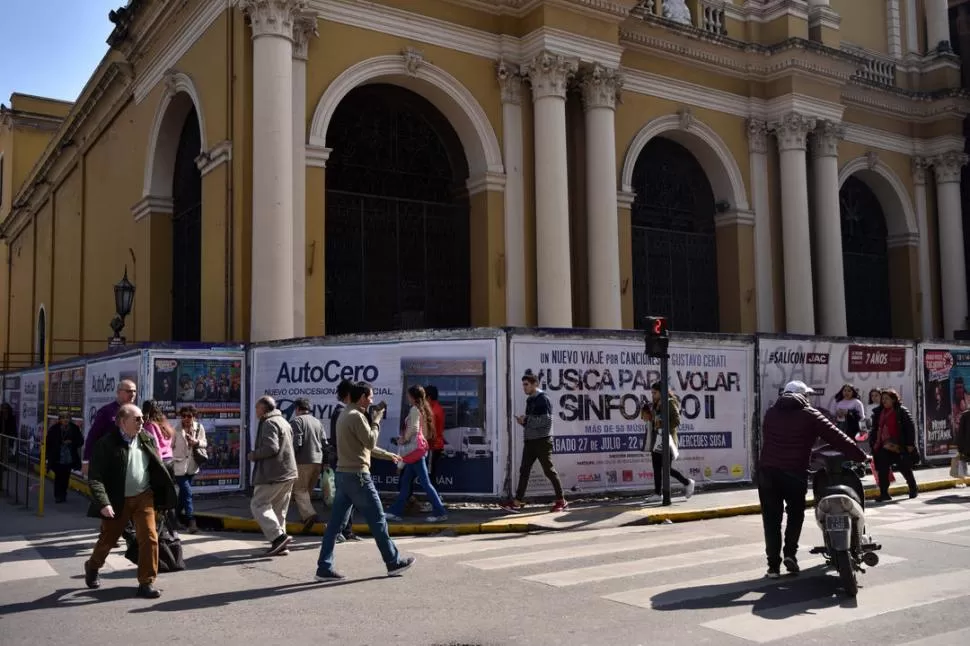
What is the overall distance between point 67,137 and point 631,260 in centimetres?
1913

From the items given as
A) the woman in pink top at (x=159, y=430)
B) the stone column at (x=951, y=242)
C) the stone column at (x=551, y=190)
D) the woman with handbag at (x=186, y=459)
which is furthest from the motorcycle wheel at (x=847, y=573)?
the stone column at (x=951, y=242)

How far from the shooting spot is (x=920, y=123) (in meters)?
28.4

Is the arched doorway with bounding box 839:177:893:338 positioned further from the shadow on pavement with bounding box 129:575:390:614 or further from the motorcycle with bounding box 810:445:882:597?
the shadow on pavement with bounding box 129:575:390:614

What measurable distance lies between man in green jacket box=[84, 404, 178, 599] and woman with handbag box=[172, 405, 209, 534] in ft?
11.9

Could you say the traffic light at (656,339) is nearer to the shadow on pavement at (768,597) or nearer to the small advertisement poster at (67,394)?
the shadow on pavement at (768,597)

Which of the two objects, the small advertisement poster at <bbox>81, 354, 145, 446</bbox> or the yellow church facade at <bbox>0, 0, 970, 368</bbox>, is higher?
the yellow church facade at <bbox>0, 0, 970, 368</bbox>

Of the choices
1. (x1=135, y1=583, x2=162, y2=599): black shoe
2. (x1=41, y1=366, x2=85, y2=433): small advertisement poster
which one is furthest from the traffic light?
(x1=41, y1=366, x2=85, y2=433): small advertisement poster

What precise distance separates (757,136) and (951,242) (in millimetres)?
7945

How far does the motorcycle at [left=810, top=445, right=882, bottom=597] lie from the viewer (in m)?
7.32

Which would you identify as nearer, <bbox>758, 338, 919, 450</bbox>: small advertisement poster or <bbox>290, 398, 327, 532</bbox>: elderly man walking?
<bbox>290, 398, 327, 532</bbox>: elderly man walking

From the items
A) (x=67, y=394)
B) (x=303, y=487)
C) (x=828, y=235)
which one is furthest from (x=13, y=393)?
(x=828, y=235)

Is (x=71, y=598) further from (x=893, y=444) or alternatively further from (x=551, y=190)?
(x=551, y=190)

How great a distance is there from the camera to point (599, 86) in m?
20.4

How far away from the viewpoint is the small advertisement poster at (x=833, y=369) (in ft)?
51.9
